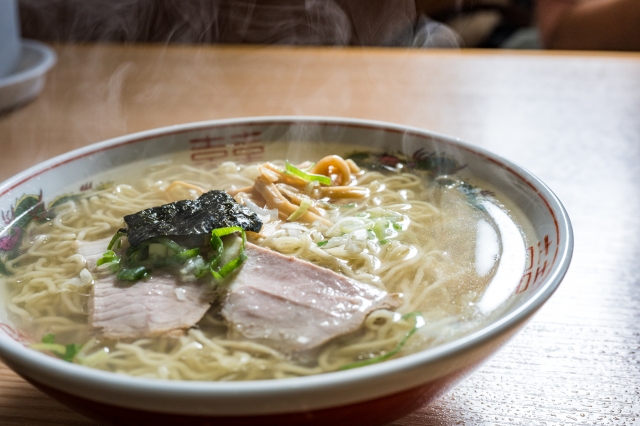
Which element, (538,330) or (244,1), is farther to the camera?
(244,1)

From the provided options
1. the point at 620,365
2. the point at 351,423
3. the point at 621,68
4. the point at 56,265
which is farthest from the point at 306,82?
the point at 351,423

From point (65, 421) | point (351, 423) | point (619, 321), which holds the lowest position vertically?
point (65, 421)

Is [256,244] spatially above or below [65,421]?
above

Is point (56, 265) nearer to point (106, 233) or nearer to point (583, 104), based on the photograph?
point (106, 233)

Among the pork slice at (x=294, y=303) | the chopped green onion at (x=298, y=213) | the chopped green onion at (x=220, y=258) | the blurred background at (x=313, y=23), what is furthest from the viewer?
the blurred background at (x=313, y=23)

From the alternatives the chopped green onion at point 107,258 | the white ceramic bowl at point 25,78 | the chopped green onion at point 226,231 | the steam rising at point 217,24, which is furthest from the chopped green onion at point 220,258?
the steam rising at point 217,24

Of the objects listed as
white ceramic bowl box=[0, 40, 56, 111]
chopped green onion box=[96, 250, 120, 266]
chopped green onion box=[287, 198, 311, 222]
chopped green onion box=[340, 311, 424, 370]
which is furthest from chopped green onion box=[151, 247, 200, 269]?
white ceramic bowl box=[0, 40, 56, 111]

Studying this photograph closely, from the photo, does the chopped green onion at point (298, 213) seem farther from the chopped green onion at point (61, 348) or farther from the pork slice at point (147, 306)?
the chopped green onion at point (61, 348)
